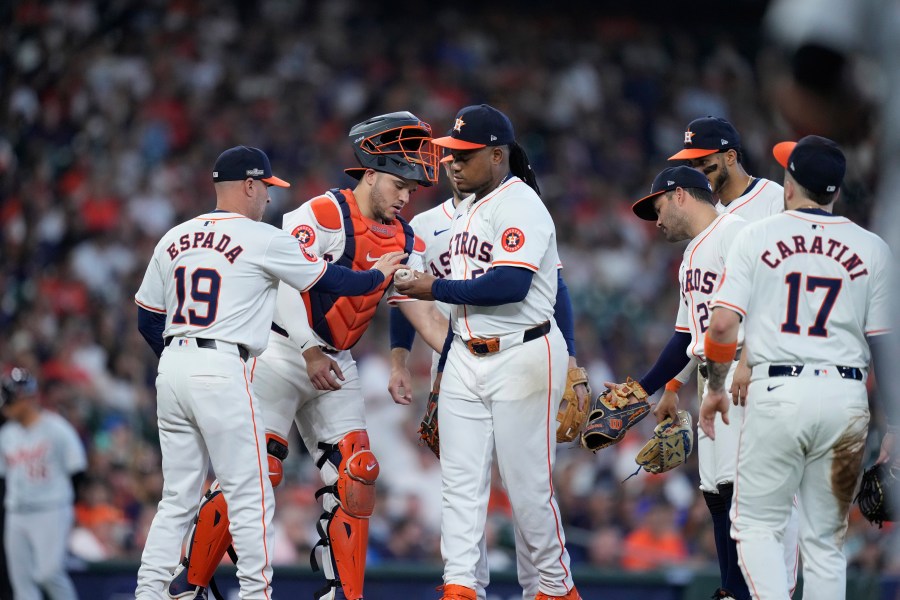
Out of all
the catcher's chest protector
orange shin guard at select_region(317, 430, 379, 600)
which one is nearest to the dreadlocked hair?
the catcher's chest protector

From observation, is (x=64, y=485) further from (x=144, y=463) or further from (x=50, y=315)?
(x=50, y=315)

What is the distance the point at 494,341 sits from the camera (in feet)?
17.3

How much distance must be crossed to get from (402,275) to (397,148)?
0.78 metres

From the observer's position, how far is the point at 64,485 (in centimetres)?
888

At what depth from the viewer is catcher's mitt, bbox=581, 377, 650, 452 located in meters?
5.54

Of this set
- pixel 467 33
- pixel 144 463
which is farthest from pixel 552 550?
pixel 467 33

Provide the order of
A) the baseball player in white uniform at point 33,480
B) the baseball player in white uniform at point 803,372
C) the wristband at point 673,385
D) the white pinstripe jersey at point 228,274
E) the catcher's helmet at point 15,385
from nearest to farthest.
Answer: the baseball player in white uniform at point 803,372, the white pinstripe jersey at point 228,274, the wristband at point 673,385, the baseball player in white uniform at point 33,480, the catcher's helmet at point 15,385

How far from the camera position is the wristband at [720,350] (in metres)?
4.61

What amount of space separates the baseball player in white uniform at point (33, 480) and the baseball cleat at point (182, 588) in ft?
10.9

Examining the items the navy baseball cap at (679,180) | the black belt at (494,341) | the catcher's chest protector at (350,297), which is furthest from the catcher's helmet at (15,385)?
the navy baseball cap at (679,180)

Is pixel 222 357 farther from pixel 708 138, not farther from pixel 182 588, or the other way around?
pixel 708 138

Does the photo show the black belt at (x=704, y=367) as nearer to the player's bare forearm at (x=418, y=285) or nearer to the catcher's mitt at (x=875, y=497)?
the catcher's mitt at (x=875, y=497)

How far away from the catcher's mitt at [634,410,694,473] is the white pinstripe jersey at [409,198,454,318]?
1.29 metres

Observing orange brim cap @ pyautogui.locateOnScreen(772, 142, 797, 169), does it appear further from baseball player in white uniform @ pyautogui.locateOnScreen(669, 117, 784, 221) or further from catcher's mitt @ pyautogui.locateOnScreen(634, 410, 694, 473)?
catcher's mitt @ pyautogui.locateOnScreen(634, 410, 694, 473)
